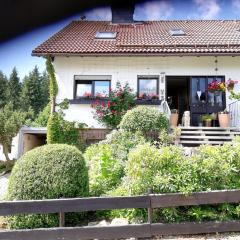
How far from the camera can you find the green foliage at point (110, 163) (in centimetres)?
717

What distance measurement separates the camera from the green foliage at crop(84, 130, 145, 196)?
7168 millimetres

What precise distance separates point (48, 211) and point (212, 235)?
2906 mm

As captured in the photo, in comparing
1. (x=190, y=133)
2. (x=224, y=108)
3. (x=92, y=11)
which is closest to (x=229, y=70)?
(x=224, y=108)

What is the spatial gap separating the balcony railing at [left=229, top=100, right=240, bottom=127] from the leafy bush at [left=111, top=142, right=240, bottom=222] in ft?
21.3

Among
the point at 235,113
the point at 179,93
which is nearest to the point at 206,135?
the point at 235,113

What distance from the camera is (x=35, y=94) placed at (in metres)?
52.3

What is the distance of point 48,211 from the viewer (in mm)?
5098

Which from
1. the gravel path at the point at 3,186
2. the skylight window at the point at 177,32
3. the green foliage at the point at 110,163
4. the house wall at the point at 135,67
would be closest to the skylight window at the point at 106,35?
the house wall at the point at 135,67

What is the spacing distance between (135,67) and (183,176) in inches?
336

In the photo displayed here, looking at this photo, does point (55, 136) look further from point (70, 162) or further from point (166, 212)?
point (166, 212)

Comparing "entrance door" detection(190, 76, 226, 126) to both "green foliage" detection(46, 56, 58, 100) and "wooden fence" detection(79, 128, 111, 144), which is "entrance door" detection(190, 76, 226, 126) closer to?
"wooden fence" detection(79, 128, 111, 144)

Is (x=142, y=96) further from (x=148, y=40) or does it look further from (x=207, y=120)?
(x=148, y=40)

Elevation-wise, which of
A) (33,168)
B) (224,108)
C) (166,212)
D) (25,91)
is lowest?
(166,212)

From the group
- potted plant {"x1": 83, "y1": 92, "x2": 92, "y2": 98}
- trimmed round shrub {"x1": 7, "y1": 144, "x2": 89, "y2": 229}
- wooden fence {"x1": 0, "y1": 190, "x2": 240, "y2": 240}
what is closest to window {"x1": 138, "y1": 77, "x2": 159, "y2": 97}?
potted plant {"x1": 83, "y1": 92, "x2": 92, "y2": 98}
